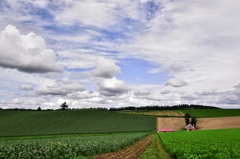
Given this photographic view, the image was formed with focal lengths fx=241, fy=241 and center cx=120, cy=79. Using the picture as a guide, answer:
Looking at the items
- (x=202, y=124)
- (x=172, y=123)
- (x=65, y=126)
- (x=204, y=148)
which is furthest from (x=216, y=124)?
(x=204, y=148)

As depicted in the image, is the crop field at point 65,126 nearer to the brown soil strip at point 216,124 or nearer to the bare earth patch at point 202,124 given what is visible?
the bare earth patch at point 202,124

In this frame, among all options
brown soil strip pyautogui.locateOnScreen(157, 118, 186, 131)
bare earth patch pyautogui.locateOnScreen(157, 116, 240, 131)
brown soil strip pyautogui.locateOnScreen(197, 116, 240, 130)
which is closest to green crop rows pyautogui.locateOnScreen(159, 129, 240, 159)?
brown soil strip pyautogui.locateOnScreen(157, 118, 186, 131)

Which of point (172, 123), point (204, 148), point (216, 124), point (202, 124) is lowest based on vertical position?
point (202, 124)

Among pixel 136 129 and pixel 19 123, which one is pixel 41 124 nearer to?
pixel 19 123

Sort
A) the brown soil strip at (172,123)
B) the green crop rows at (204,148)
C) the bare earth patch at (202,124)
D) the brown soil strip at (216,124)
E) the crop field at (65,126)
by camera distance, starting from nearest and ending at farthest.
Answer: the green crop rows at (204,148), the crop field at (65,126), the brown soil strip at (216,124), the bare earth patch at (202,124), the brown soil strip at (172,123)

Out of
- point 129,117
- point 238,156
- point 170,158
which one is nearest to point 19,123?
point 129,117

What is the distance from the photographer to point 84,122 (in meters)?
92.5

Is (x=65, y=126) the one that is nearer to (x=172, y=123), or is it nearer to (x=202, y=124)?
(x=172, y=123)

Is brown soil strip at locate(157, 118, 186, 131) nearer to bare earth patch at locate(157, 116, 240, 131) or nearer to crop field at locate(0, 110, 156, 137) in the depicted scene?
bare earth patch at locate(157, 116, 240, 131)

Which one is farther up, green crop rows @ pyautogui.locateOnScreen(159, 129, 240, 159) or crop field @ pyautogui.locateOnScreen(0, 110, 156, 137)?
green crop rows @ pyautogui.locateOnScreen(159, 129, 240, 159)

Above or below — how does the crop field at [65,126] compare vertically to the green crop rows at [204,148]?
below

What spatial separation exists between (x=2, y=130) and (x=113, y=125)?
37.2 m

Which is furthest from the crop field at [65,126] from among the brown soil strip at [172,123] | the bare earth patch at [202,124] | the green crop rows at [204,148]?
the green crop rows at [204,148]

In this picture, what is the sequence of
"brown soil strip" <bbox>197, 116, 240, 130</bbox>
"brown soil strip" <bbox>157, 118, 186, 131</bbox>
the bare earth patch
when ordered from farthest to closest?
"brown soil strip" <bbox>157, 118, 186, 131</bbox>
the bare earth patch
"brown soil strip" <bbox>197, 116, 240, 130</bbox>
